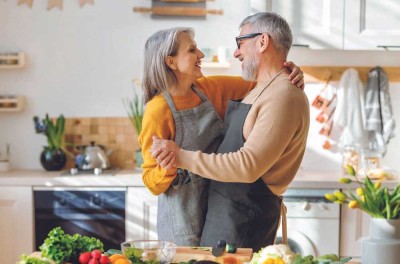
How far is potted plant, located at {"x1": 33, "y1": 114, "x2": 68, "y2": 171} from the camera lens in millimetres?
4730

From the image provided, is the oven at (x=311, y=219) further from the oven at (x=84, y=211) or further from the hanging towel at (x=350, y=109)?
the oven at (x=84, y=211)

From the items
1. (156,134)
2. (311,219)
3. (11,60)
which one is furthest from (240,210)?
(11,60)

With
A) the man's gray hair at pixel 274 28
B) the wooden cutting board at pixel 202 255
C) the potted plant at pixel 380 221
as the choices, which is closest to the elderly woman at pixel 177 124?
the man's gray hair at pixel 274 28

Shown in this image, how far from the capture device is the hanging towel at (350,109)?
4.78 metres

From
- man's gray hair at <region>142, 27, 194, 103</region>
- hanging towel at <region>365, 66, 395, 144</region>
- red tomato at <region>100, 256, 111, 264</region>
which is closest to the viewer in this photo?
red tomato at <region>100, 256, 111, 264</region>

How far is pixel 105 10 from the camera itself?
4.88m

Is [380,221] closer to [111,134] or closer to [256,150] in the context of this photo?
[256,150]

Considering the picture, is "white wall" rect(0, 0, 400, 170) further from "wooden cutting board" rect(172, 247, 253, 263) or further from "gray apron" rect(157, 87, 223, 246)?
"wooden cutting board" rect(172, 247, 253, 263)

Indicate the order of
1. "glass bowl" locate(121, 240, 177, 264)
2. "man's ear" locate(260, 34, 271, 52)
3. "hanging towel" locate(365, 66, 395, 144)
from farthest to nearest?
1. "hanging towel" locate(365, 66, 395, 144)
2. "man's ear" locate(260, 34, 271, 52)
3. "glass bowl" locate(121, 240, 177, 264)

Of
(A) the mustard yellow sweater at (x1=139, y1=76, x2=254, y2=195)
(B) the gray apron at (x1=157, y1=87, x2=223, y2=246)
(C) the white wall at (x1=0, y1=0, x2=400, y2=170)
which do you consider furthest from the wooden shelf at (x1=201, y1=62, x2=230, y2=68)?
(B) the gray apron at (x1=157, y1=87, x2=223, y2=246)

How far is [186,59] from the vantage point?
2744 millimetres

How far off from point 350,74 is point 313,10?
1.98 feet

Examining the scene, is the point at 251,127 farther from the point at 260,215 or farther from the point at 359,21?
the point at 359,21

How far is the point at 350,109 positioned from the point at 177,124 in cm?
234
